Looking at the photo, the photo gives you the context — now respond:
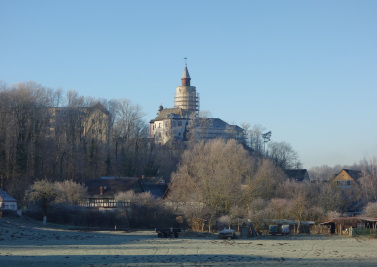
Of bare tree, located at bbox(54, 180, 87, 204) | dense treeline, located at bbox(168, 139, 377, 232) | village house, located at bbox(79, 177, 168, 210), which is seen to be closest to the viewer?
dense treeline, located at bbox(168, 139, 377, 232)

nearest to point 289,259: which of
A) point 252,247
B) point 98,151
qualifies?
point 252,247

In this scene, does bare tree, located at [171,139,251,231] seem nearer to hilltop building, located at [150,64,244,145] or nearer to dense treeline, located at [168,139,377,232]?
dense treeline, located at [168,139,377,232]

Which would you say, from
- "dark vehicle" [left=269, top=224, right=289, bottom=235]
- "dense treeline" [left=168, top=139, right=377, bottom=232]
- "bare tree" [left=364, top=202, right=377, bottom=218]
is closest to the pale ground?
"dark vehicle" [left=269, top=224, right=289, bottom=235]

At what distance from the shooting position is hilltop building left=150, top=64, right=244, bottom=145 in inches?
4579

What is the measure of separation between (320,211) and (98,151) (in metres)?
40.0

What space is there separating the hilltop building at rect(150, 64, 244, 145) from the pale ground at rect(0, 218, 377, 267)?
196 feet

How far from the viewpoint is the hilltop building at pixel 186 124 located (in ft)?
382

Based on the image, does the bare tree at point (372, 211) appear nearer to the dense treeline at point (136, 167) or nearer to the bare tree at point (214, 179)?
the dense treeline at point (136, 167)

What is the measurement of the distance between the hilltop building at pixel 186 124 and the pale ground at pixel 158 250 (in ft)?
196

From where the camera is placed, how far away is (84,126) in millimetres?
89875

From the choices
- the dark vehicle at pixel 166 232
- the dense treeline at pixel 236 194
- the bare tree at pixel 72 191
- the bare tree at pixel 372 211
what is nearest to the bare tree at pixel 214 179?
the dense treeline at pixel 236 194

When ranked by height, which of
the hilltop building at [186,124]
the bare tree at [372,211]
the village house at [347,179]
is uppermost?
the hilltop building at [186,124]

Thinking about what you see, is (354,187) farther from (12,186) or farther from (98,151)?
(12,186)

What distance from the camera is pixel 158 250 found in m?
38.9
